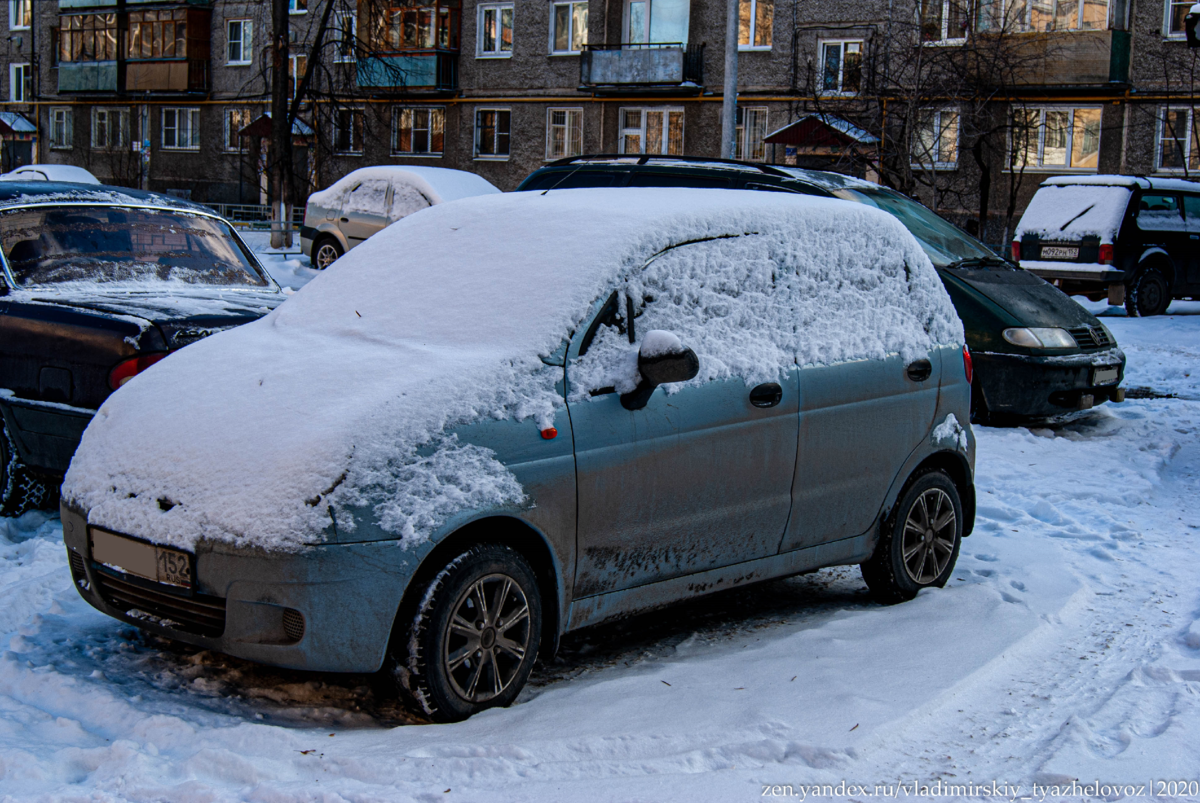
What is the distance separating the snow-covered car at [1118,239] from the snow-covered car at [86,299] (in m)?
13.7

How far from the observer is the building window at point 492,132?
37906 millimetres

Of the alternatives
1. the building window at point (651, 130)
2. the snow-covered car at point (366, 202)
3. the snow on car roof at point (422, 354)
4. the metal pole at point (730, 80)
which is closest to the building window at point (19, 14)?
the building window at point (651, 130)

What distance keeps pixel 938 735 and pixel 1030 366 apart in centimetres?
588

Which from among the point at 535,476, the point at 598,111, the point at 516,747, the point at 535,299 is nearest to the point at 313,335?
the point at 535,299

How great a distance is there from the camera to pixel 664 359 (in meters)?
4.11

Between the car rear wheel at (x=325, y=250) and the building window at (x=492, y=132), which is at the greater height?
the building window at (x=492, y=132)

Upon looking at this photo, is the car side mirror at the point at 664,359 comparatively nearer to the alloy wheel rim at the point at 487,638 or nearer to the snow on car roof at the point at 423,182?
the alloy wheel rim at the point at 487,638

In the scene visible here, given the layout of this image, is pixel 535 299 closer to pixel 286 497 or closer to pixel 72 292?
pixel 286 497

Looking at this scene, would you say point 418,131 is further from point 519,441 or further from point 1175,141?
point 519,441

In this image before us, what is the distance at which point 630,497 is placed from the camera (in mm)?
4230

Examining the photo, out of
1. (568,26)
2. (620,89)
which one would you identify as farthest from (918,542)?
(568,26)

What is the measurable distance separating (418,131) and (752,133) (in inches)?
455

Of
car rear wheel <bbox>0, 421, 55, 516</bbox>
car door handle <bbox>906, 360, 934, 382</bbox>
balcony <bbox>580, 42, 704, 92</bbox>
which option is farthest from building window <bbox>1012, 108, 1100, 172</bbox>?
car rear wheel <bbox>0, 421, 55, 516</bbox>

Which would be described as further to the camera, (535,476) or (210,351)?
(210,351)
